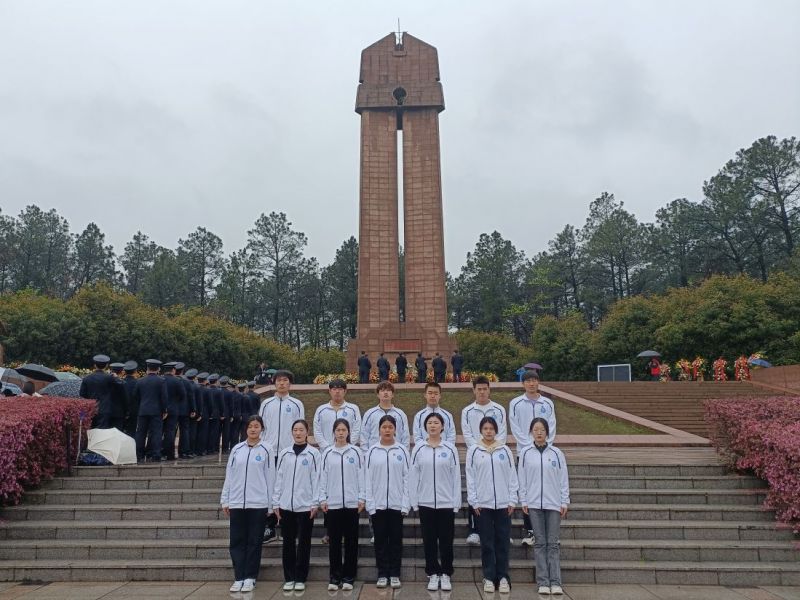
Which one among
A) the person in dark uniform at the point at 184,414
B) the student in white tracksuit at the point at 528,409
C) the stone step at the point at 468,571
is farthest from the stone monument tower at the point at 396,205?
the stone step at the point at 468,571

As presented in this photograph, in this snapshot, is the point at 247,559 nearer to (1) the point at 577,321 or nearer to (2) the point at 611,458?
(2) the point at 611,458

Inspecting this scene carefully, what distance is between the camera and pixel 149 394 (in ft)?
23.4

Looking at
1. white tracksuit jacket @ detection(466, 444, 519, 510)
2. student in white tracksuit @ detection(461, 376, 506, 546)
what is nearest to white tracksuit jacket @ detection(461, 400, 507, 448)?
student in white tracksuit @ detection(461, 376, 506, 546)

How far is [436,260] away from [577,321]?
41.8ft

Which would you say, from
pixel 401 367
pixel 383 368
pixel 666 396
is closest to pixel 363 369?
pixel 383 368

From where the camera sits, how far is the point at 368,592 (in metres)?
4.35

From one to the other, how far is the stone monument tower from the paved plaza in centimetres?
1511

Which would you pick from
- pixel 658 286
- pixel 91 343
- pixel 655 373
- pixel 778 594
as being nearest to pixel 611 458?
pixel 778 594

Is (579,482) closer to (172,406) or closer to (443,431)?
(443,431)

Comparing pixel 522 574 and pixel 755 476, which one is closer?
pixel 522 574

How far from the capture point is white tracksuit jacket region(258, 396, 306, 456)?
5504 millimetres

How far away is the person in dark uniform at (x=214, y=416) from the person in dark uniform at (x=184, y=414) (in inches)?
22.1

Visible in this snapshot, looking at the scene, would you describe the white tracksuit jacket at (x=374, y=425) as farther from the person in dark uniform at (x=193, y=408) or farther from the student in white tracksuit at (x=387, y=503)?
the person in dark uniform at (x=193, y=408)

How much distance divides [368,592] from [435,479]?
94 cm
